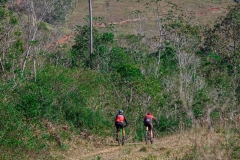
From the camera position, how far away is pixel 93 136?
2131 centimetres

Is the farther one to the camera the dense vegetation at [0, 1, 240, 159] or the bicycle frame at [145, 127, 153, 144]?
the dense vegetation at [0, 1, 240, 159]

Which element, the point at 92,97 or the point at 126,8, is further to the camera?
the point at 126,8

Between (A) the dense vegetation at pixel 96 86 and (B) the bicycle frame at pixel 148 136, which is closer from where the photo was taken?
(B) the bicycle frame at pixel 148 136

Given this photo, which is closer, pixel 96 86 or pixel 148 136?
pixel 148 136

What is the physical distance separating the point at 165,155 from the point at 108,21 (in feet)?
174

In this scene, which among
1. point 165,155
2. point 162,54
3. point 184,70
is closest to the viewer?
point 165,155

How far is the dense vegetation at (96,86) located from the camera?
18125 mm

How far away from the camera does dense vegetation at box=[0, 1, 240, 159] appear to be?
59.5 feet

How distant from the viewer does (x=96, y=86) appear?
23766mm

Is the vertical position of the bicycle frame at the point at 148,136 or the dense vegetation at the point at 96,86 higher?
the dense vegetation at the point at 96,86

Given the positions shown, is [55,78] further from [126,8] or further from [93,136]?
[126,8]

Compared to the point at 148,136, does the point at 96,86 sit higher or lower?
higher

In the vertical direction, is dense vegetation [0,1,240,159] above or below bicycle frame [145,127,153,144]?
above

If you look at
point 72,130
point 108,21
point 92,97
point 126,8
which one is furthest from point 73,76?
point 126,8
